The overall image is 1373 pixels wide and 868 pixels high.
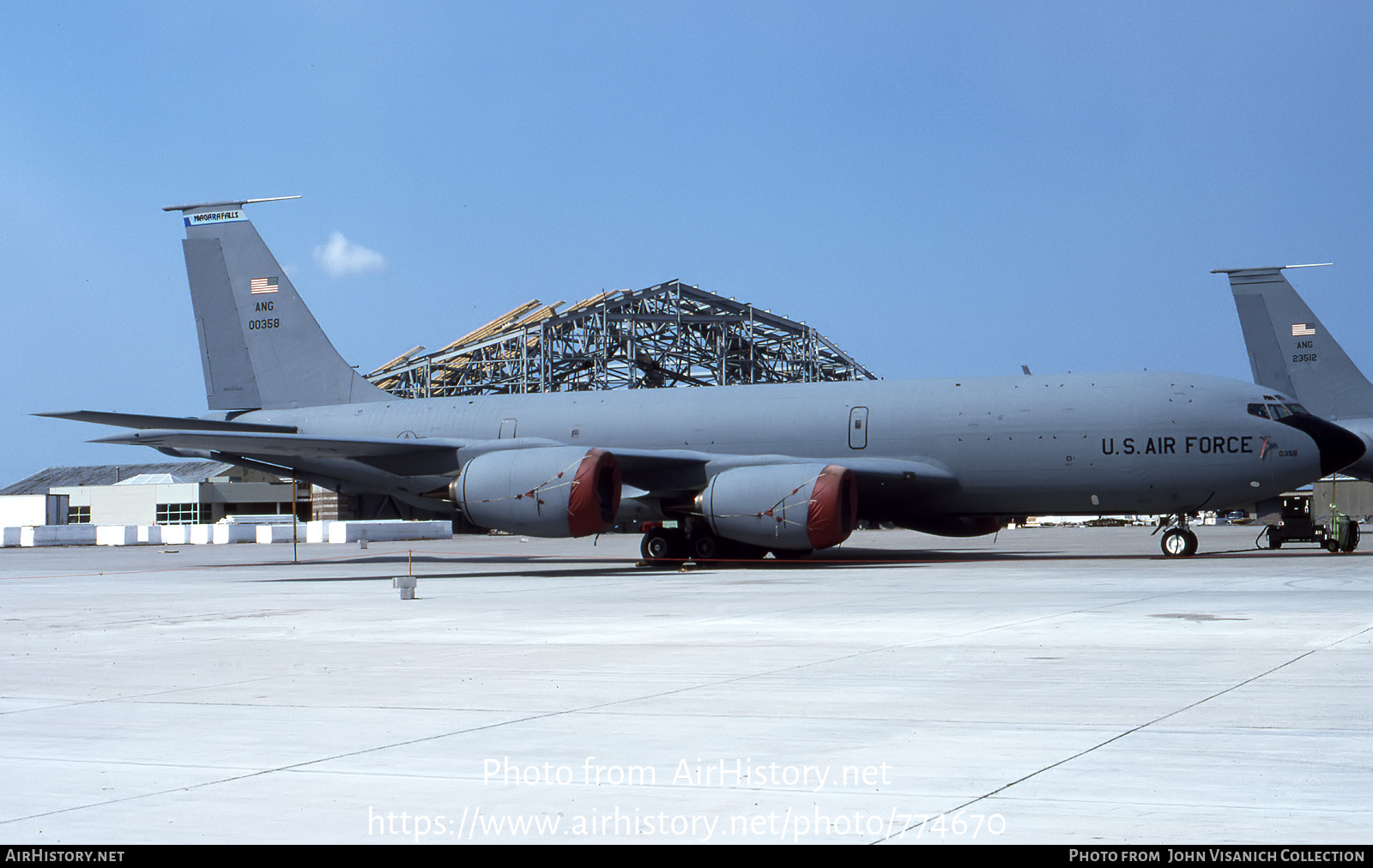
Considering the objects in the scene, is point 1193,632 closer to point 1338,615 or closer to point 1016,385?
point 1338,615

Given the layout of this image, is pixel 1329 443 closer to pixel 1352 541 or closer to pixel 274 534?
pixel 1352 541

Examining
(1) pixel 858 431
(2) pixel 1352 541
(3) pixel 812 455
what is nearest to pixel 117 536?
(3) pixel 812 455

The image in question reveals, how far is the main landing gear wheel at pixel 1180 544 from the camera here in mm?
26656

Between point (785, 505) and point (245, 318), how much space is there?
16.0 metres

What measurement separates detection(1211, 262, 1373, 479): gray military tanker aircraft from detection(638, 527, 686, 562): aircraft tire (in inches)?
708

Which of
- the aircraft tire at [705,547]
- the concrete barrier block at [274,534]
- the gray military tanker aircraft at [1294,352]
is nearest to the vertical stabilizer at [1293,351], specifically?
the gray military tanker aircraft at [1294,352]

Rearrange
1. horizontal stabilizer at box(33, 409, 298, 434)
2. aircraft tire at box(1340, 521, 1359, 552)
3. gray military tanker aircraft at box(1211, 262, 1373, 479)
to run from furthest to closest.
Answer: gray military tanker aircraft at box(1211, 262, 1373, 479) < aircraft tire at box(1340, 521, 1359, 552) < horizontal stabilizer at box(33, 409, 298, 434)

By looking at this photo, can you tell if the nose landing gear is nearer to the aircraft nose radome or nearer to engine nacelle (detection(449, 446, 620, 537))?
the aircraft nose radome

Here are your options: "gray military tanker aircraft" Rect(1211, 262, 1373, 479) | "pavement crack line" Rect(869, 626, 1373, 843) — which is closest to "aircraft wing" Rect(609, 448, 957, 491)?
"gray military tanker aircraft" Rect(1211, 262, 1373, 479)

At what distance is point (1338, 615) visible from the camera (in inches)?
508

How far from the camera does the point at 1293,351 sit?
123 ft

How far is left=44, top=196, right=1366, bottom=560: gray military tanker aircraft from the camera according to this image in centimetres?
2534

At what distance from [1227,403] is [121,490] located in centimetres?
7829

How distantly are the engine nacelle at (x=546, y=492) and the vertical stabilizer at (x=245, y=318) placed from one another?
9446 millimetres
